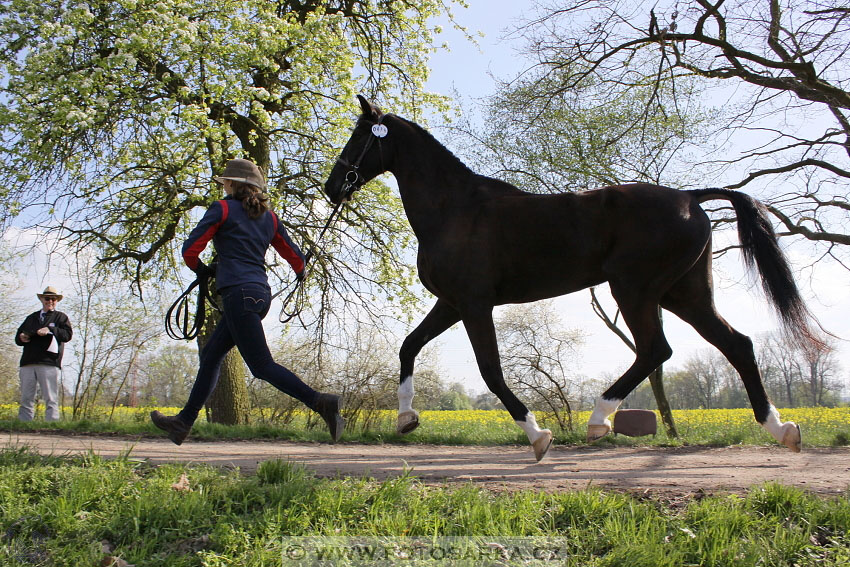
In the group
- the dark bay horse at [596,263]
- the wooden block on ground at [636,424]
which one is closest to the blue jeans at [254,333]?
the dark bay horse at [596,263]

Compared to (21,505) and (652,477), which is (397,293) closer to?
(652,477)

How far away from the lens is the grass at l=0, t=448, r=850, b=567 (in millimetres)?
2990

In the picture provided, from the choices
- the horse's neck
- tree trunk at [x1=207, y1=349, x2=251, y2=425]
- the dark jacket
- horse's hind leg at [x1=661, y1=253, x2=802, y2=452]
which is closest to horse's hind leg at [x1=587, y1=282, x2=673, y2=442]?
horse's hind leg at [x1=661, y1=253, x2=802, y2=452]

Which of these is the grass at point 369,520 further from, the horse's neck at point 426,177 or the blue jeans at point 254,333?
the horse's neck at point 426,177

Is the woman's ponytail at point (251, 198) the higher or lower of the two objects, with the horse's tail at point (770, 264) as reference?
higher

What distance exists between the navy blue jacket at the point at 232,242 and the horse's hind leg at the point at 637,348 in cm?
275

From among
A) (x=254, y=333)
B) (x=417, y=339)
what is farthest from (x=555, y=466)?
(x=254, y=333)

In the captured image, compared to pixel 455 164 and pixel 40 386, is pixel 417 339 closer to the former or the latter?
pixel 455 164

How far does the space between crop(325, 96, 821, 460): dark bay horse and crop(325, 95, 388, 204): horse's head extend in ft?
0.72

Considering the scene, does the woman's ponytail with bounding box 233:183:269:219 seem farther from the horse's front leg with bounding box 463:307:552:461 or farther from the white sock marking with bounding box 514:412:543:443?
the white sock marking with bounding box 514:412:543:443

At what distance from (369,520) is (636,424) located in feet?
24.4

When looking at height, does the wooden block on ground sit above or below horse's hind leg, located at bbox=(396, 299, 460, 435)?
below

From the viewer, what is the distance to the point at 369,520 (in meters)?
3.22

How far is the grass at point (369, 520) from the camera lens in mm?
2990
